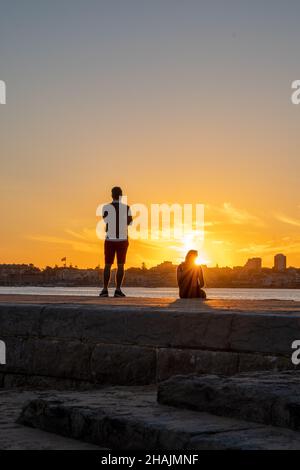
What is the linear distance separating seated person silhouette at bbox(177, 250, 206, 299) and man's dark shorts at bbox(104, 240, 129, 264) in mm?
1129

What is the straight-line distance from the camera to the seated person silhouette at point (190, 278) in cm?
1283

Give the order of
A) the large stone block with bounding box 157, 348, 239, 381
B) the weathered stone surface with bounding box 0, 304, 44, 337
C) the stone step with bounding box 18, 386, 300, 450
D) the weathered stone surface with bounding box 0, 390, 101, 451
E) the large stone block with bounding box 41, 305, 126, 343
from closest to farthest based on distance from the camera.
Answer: the stone step with bounding box 18, 386, 300, 450, the weathered stone surface with bounding box 0, 390, 101, 451, the large stone block with bounding box 157, 348, 239, 381, the large stone block with bounding box 41, 305, 126, 343, the weathered stone surface with bounding box 0, 304, 44, 337

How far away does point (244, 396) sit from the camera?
15.1ft

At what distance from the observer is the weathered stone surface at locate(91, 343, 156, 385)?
6918 millimetres

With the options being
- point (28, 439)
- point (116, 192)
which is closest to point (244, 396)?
point (28, 439)

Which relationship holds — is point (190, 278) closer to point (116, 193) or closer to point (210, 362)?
point (116, 193)

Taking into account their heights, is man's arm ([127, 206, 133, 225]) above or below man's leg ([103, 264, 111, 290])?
above

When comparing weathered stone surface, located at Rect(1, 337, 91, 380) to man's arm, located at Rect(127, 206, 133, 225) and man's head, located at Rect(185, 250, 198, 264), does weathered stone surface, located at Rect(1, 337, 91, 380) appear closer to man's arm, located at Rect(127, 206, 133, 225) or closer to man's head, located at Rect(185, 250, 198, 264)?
man's arm, located at Rect(127, 206, 133, 225)

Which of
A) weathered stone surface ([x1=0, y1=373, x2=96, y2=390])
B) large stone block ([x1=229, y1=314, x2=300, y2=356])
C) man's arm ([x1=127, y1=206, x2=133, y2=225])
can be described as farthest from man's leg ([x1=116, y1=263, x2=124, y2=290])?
large stone block ([x1=229, y1=314, x2=300, y2=356])

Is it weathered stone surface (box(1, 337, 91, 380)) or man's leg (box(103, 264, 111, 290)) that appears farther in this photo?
man's leg (box(103, 264, 111, 290))

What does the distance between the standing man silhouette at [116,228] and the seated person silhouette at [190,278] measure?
41.7 inches

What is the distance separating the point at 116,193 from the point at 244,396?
7.80 metres

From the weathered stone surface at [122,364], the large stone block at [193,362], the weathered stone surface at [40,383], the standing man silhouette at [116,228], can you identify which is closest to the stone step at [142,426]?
the large stone block at [193,362]

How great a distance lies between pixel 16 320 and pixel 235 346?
Answer: 278cm
